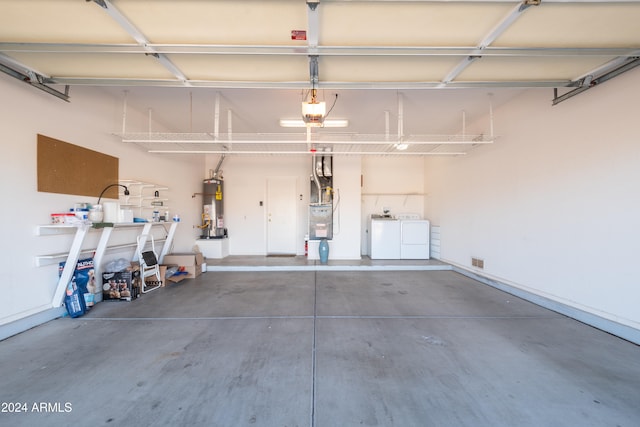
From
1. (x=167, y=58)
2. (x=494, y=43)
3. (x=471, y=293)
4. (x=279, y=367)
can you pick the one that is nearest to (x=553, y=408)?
(x=279, y=367)

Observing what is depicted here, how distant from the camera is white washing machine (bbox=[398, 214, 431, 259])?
19.7 ft

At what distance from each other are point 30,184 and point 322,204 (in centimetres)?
454

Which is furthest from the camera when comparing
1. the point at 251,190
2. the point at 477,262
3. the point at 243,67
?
the point at 251,190

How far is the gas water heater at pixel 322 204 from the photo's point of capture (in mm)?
5906

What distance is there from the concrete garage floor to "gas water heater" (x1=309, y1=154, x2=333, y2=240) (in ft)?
8.71

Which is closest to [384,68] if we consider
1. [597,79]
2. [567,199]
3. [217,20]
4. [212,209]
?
[217,20]

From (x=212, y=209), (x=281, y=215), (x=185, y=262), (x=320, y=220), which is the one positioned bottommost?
(x=185, y=262)

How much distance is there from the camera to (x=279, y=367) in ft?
6.51

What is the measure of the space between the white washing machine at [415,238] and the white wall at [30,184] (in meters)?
5.74

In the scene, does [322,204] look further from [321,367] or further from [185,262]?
[321,367]

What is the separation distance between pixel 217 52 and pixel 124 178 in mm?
3003

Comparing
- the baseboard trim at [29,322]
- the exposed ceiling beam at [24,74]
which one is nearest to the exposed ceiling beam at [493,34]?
the exposed ceiling beam at [24,74]

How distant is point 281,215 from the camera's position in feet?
22.2

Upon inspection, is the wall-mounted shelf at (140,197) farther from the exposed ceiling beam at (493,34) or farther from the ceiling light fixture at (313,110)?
the exposed ceiling beam at (493,34)
